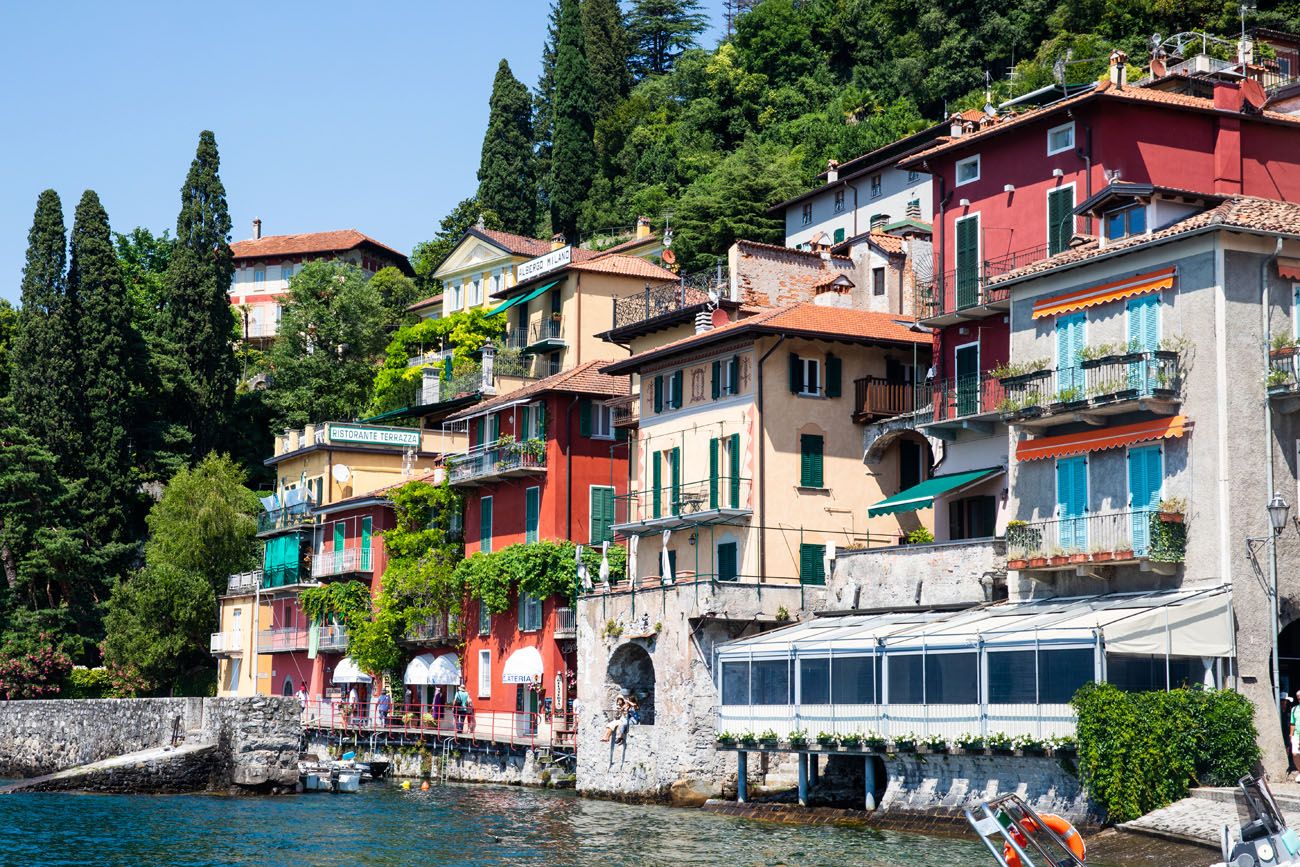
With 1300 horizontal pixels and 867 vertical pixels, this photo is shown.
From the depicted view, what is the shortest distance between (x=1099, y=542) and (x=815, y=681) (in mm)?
6666

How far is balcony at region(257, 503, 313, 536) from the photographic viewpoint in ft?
225

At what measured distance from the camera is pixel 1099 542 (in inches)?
1273

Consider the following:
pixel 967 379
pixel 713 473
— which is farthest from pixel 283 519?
pixel 967 379

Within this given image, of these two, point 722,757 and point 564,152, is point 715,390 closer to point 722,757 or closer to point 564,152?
point 722,757

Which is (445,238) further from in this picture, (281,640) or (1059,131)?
(1059,131)

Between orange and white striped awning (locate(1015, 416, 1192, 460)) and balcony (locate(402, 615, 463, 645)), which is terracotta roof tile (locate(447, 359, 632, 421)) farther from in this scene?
orange and white striped awning (locate(1015, 416, 1192, 460))

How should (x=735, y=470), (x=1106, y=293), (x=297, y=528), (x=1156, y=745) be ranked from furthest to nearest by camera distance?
1. (x=297, y=528)
2. (x=735, y=470)
3. (x=1106, y=293)
4. (x=1156, y=745)

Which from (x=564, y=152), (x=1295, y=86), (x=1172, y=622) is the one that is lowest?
(x=1172, y=622)

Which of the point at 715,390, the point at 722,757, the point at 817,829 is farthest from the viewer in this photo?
the point at 715,390

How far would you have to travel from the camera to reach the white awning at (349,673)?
199 ft

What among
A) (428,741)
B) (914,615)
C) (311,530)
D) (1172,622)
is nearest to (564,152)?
(311,530)

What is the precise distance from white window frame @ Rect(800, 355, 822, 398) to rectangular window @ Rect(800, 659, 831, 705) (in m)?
10.8

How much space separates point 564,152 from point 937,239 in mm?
67102

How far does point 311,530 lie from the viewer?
226 ft
